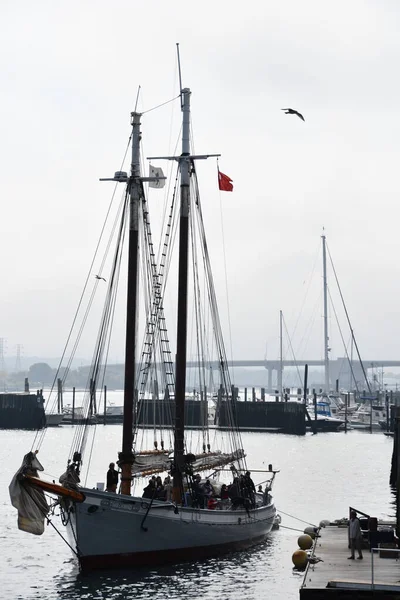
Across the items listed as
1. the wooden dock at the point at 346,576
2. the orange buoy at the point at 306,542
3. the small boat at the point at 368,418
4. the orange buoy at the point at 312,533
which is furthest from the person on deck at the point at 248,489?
the small boat at the point at 368,418

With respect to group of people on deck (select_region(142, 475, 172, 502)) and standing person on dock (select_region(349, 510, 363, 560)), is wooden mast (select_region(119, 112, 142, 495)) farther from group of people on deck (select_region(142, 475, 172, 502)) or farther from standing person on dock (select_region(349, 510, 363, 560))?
standing person on dock (select_region(349, 510, 363, 560))

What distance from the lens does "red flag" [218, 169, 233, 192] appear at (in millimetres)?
54188

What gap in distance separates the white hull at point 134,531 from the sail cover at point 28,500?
127cm

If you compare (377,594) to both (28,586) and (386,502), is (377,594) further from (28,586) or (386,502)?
(386,502)

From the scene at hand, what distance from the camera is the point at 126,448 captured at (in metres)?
44.6

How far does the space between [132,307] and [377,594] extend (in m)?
20.2

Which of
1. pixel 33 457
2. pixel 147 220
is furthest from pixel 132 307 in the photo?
pixel 33 457

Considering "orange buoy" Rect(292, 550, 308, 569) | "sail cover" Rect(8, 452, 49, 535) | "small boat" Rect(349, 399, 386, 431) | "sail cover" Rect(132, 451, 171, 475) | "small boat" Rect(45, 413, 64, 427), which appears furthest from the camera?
"small boat" Rect(349, 399, 386, 431)

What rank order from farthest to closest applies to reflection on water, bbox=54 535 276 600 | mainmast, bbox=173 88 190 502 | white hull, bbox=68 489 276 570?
mainmast, bbox=173 88 190 502, white hull, bbox=68 489 276 570, reflection on water, bbox=54 535 276 600

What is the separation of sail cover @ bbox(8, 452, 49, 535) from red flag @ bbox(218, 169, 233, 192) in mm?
19883

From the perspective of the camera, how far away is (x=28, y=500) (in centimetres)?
4047

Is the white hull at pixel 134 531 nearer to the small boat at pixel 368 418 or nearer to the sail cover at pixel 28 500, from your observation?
the sail cover at pixel 28 500

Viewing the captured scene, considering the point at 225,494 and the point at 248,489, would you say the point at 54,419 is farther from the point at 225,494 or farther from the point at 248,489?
the point at 225,494

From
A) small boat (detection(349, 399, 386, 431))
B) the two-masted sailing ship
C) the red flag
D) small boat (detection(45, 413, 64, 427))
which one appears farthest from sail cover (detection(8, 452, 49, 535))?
small boat (detection(349, 399, 386, 431))
